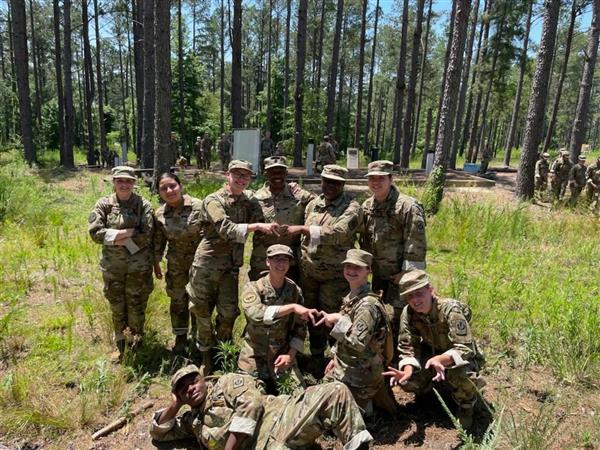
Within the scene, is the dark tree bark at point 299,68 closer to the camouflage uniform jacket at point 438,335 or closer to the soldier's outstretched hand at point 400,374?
the camouflage uniform jacket at point 438,335

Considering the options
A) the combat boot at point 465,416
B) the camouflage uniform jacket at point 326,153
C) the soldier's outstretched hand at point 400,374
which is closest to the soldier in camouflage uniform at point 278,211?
the soldier's outstretched hand at point 400,374

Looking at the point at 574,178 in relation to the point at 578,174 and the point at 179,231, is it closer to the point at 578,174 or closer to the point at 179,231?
the point at 578,174

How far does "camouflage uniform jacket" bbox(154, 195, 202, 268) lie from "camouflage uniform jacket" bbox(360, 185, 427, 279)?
1738 mm

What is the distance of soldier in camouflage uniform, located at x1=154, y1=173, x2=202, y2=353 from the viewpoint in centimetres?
440

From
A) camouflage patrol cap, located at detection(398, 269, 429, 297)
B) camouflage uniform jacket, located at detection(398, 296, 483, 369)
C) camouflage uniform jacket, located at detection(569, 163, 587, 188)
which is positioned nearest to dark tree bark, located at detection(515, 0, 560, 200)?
camouflage uniform jacket, located at detection(569, 163, 587, 188)

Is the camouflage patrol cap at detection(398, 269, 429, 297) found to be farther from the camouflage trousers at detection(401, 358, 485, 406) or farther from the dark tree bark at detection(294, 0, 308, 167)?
the dark tree bark at detection(294, 0, 308, 167)

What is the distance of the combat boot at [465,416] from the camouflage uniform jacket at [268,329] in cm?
142

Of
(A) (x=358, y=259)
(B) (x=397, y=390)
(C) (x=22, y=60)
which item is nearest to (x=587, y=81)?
(B) (x=397, y=390)

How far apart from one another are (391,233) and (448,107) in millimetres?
7471

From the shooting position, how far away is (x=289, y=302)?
3.93m

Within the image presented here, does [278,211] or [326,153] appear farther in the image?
[326,153]

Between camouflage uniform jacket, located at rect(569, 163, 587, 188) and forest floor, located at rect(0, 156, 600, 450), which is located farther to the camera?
camouflage uniform jacket, located at rect(569, 163, 587, 188)

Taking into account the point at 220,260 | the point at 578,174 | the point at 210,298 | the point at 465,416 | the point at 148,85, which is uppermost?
the point at 148,85

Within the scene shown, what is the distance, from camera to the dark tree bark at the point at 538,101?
36.9ft
